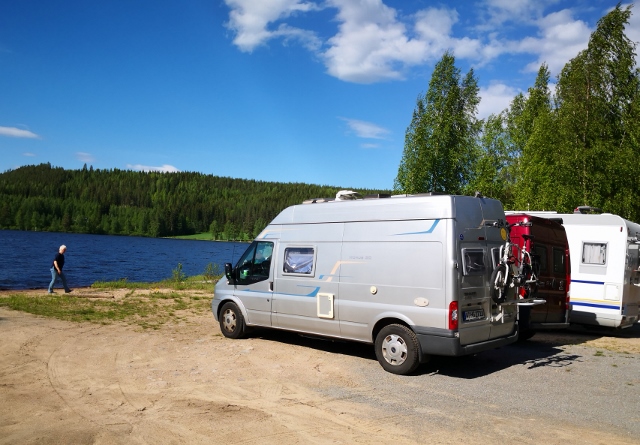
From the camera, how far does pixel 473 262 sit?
8.31m

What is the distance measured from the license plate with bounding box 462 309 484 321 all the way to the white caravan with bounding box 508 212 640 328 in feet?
19.1

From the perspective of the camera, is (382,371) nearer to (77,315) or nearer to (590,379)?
(590,379)

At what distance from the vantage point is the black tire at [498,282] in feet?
28.1

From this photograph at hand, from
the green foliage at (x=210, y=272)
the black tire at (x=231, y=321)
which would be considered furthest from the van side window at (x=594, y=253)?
the green foliage at (x=210, y=272)

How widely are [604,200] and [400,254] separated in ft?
59.7

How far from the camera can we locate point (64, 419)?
19.3ft

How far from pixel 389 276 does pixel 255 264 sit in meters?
3.25

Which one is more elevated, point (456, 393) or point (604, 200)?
point (604, 200)

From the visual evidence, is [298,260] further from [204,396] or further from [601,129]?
[601,129]

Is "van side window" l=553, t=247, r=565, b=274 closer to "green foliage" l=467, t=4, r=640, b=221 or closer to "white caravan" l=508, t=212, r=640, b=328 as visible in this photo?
"white caravan" l=508, t=212, r=640, b=328

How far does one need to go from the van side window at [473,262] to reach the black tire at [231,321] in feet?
15.7

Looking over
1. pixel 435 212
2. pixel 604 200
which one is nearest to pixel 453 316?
pixel 435 212

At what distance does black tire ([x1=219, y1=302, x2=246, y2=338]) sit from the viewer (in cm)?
1089

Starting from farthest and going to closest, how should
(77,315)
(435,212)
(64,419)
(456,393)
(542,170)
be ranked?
(542,170), (77,315), (435,212), (456,393), (64,419)
